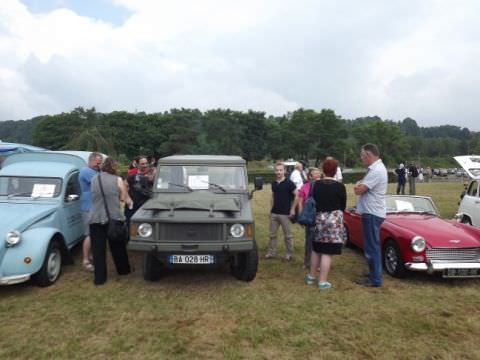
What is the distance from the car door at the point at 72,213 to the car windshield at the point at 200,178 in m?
1.67

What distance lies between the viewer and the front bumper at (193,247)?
504cm

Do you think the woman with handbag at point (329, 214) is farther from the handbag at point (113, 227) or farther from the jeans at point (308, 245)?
the handbag at point (113, 227)

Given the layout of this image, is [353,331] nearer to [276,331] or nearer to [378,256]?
[276,331]

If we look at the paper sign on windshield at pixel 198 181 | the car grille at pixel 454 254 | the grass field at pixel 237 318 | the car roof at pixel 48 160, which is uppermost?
the car roof at pixel 48 160

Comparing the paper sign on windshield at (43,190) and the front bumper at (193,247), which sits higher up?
the paper sign on windshield at (43,190)

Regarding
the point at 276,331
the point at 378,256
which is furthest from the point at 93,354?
the point at 378,256

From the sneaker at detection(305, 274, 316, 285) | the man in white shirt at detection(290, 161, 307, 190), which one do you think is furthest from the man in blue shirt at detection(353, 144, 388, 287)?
the man in white shirt at detection(290, 161, 307, 190)

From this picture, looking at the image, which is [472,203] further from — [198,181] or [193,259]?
[193,259]

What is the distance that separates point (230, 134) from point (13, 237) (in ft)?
234

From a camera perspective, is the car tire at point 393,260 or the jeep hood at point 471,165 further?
the jeep hood at point 471,165

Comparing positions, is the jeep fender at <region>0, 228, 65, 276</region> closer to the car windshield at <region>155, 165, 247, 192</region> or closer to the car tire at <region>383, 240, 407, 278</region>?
the car windshield at <region>155, 165, 247, 192</region>

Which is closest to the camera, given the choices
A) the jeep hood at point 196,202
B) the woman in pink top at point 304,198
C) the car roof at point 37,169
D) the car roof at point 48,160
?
the jeep hood at point 196,202

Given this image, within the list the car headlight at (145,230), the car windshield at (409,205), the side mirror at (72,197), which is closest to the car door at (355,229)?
the car windshield at (409,205)

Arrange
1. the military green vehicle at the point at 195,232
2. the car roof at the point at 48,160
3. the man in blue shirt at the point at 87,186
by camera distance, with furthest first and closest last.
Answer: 1. the car roof at the point at 48,160
2. the man in blue shirt at the point at 87,186
3. the military green vehicle at the point at 195,232
